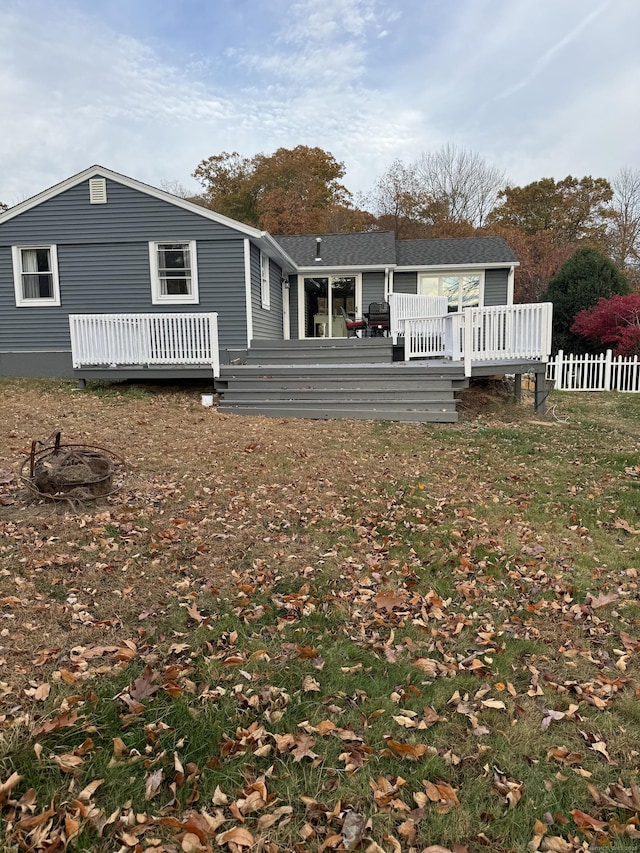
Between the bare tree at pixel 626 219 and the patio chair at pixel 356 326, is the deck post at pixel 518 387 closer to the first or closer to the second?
the patio chair at pixel 356 326

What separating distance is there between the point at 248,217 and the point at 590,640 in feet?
105

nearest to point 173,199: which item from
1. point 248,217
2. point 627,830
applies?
point 627,830

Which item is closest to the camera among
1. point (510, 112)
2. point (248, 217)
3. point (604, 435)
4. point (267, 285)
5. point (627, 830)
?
point (627, 830)

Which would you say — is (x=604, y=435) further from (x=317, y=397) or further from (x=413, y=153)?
(x=413, y=153)

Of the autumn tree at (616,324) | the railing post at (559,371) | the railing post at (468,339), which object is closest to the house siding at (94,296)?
the railing post at (468,339)

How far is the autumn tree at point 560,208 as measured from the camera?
3064cm

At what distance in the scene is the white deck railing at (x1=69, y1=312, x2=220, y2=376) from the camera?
33.7 feet

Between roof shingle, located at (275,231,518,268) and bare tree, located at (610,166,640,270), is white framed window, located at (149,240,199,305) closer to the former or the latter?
roof shingle, located at (275,231,518,268)

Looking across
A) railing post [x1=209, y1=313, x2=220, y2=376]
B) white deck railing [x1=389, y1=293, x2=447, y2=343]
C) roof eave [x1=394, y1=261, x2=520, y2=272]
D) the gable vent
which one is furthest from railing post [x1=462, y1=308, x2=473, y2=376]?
the gable vent

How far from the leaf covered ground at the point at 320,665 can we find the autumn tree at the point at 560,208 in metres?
30.3

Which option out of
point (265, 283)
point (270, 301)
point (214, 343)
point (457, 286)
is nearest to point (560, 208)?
point (457, 286)

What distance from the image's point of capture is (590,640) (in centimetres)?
290

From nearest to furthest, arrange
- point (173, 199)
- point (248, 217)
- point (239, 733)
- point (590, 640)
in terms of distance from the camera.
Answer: point (239, 733), point (590, 640), point (173, 199), point (248, 217)

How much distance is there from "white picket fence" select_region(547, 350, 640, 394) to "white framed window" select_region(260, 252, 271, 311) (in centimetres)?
796
